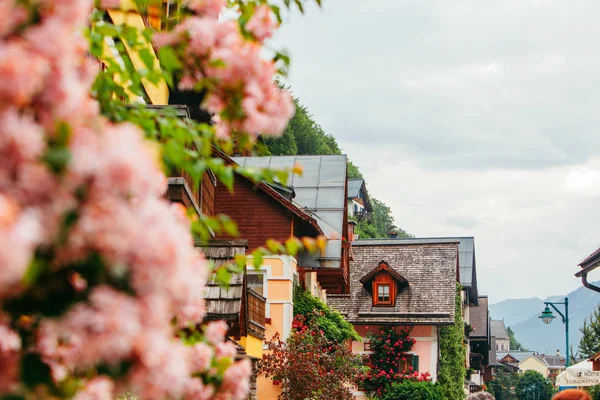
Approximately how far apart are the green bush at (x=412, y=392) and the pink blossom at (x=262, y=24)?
32.2 m

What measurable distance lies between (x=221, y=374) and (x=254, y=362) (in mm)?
18353

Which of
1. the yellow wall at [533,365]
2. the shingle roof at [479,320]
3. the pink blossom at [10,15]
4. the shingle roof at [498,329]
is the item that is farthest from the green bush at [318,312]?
the yellow wall at [533,365]

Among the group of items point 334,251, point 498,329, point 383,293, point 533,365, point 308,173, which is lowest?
point 334,251

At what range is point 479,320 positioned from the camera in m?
65.2

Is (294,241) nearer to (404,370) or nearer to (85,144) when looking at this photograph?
(85,144)

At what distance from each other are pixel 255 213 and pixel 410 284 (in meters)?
17.6

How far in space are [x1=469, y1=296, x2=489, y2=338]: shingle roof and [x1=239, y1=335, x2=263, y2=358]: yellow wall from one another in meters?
43.9

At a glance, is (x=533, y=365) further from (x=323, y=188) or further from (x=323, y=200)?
(x=323, y=200)

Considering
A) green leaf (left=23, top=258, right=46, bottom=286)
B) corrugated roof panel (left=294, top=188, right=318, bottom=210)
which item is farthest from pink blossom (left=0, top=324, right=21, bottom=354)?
A: corrugated roof panel (left=294, top=188, right=318, bottom=210)

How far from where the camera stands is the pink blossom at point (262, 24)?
12.8 feet

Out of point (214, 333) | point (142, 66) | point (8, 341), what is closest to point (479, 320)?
point (142, 66)

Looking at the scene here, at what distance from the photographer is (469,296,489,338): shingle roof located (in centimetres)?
6372

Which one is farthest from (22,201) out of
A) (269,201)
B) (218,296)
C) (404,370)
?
(404,370)

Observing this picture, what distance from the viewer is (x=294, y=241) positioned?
351 centimetres
